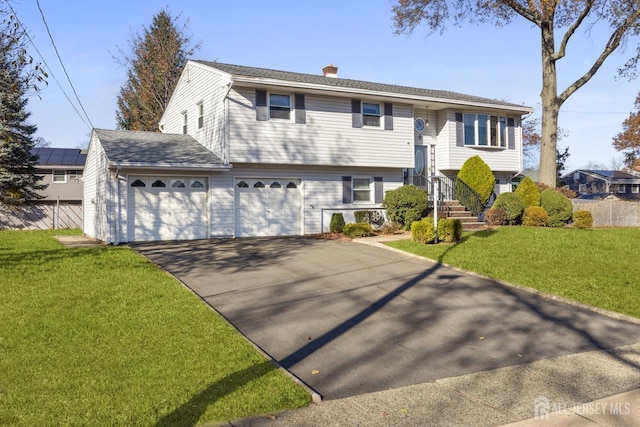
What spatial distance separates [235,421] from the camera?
14.3 ft

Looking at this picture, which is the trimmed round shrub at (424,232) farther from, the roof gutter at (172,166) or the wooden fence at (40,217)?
the wooden fence at (40,217)

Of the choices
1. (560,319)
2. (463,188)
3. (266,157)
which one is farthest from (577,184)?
(560,319)

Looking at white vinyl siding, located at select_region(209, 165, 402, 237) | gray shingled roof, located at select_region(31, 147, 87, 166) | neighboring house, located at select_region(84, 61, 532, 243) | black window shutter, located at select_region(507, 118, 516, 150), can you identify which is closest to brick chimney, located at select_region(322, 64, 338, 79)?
neighboring house, located at select_region(84, 61, 532, 243)

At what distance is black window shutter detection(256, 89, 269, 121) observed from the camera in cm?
1830

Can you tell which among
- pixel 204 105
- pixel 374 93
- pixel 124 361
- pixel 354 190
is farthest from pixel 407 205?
pixel 124 361

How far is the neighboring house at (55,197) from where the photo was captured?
29.0m

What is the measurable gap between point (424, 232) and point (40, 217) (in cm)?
2362

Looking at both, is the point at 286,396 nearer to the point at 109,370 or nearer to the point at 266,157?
the point at 109,370

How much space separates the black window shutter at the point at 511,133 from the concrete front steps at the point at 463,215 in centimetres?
559

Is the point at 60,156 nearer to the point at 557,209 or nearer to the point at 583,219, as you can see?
the point at 557,209

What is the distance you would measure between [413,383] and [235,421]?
200 cm

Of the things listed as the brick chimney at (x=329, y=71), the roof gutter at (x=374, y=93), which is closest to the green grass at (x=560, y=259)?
the roof gutter at (x=374, y=93)

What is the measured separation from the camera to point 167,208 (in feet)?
57.3

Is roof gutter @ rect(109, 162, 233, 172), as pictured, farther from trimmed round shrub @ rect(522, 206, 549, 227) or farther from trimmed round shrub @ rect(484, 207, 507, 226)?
trimmed round shrub @ rect(522, 206, 549, 227)
